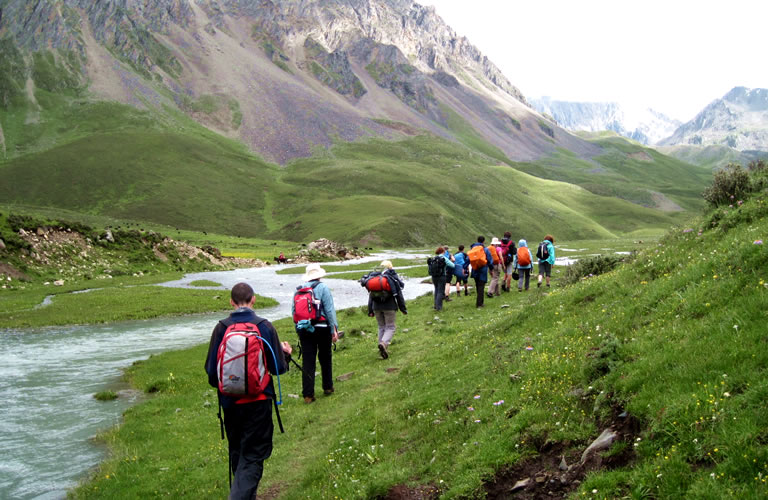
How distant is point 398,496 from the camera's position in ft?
30.3

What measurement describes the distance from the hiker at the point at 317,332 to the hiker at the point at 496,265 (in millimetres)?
18125

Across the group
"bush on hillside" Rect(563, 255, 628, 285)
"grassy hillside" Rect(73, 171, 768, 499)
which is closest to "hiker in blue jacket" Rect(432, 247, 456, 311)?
"bush on hillside" Rect(563, 255, 628, 285)

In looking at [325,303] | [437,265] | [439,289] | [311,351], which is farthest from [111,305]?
[325,303]

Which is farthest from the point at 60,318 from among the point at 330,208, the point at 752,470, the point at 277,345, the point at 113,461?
the point at 330,208

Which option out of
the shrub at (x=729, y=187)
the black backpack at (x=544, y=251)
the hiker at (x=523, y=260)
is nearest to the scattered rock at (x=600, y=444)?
the shrub at (x=729, y=187)

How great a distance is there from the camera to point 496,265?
33.1 metres

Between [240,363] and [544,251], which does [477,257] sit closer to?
[544,251]

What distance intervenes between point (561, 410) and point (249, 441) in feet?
19.8

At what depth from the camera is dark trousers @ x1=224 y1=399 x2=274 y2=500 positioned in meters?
9.39

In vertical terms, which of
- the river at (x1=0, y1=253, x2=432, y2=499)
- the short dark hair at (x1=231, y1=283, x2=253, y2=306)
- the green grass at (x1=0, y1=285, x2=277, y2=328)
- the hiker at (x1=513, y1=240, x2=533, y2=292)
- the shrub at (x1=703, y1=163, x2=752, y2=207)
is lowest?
the river at (x1=0, y1=253, x2=432, y2=499)

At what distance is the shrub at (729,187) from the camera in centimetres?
1700

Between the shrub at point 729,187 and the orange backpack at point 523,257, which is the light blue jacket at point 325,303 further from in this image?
the orange backpack at point 523,257

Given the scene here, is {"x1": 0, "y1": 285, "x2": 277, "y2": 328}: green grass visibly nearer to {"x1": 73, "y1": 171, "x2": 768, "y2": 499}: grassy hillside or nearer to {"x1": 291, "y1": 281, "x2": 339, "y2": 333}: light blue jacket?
{"x1": 73, "y1": 171, "x2": 768, "y2": 499}: grassy hillside

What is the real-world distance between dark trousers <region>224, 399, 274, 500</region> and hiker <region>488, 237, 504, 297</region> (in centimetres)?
2489
